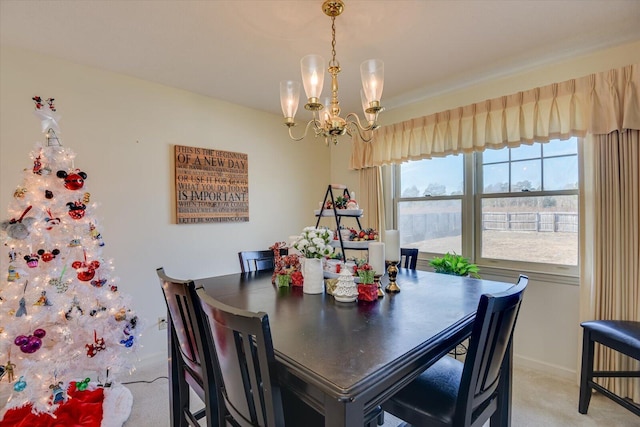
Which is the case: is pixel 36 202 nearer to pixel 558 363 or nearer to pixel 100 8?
pixel 100 8

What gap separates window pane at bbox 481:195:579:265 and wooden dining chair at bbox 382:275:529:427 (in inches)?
62.4

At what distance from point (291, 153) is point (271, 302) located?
8.55 ft

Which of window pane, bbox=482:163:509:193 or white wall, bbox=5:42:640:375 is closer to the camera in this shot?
white wall, bbox=5:42:640:375

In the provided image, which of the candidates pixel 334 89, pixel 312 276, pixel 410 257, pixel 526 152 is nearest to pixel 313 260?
pixel 312 276

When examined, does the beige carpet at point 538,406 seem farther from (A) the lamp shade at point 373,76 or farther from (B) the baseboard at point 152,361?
(A) the lamp shade at point 373,76

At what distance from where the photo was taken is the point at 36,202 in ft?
6.04

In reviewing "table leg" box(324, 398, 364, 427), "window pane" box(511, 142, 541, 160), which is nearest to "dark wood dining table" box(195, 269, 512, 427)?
"table leg" box(324, 398, 364, 427)

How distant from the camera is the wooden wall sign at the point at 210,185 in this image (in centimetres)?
290

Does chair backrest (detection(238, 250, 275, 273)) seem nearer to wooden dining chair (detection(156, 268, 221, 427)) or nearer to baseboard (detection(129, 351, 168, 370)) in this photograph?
wooden dining chair (detection(156, 268, 221, 427))

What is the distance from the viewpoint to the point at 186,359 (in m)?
1.49

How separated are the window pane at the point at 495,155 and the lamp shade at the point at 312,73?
6.50ft

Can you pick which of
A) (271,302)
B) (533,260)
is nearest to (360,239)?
(271,302)

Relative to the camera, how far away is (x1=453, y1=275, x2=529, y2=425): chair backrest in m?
1.05

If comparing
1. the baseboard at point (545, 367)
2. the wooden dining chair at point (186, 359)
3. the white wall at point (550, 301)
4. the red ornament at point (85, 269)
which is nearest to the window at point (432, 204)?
the white wall at point (550, 301)
